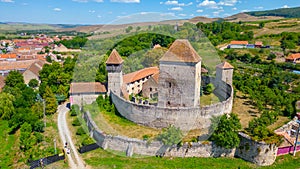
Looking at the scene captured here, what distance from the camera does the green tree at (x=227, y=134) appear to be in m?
18.5

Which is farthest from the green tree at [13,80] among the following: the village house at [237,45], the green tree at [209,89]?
the village house at [237,45]

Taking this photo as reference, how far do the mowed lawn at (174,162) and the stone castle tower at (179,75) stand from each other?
716 cm

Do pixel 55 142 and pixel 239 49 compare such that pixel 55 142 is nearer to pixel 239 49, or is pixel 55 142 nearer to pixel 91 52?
pixel 91 52

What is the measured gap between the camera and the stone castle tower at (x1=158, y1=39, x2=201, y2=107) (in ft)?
78.1

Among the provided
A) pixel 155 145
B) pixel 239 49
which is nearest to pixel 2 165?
pixel 155 145

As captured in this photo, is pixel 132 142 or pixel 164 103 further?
pixel 164 103

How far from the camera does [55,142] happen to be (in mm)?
20859

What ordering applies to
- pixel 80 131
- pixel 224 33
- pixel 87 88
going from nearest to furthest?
pixel 80 131, pixel 87 88, pixel 224 33

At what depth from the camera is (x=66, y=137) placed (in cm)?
2253

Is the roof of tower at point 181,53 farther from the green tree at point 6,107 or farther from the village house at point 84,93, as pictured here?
the green tree at point 6,107

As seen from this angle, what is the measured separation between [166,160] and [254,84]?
791 inches

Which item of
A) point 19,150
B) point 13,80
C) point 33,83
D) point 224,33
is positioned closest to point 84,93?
point 19,150

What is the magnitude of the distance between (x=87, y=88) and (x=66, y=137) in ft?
26.6

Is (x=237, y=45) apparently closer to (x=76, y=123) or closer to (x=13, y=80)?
(x=13, y=80)
